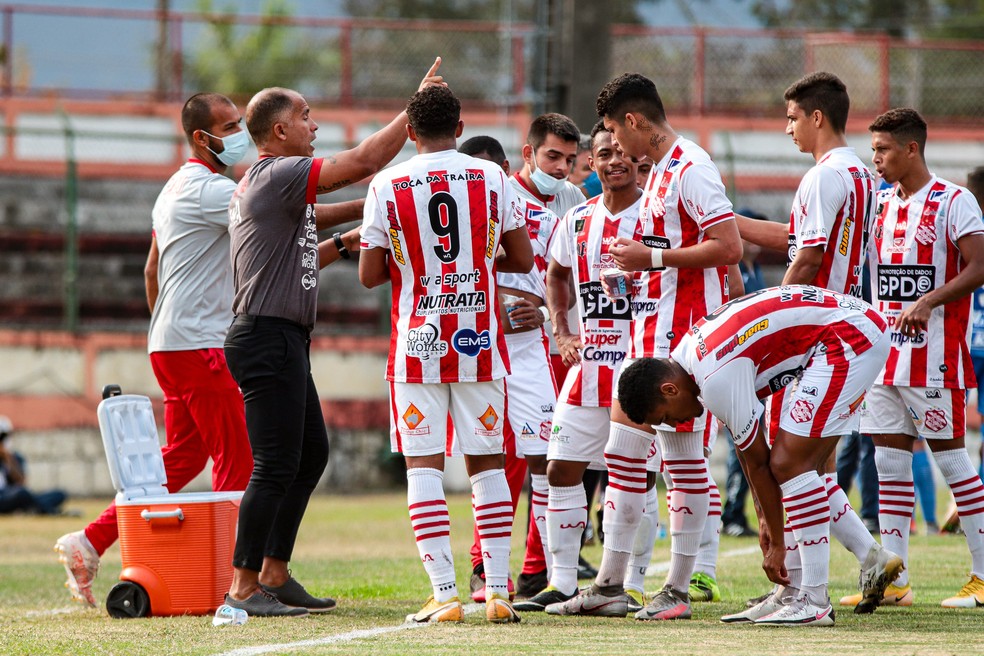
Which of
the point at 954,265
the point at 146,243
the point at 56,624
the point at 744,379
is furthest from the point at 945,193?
the point at 146,243

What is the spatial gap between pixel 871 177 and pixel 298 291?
9.66 ft

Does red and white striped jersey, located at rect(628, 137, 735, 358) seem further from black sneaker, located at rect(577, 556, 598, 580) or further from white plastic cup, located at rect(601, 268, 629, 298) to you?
black sneaker, located at rect(577, 556, 598, 580)

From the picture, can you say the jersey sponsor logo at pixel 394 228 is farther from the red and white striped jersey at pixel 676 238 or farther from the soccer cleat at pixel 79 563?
the soccer cleat at pixel 79 563

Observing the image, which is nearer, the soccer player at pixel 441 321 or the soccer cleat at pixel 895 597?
the soccer player at pixel 441 321

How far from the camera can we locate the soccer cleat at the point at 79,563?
7.54 metres

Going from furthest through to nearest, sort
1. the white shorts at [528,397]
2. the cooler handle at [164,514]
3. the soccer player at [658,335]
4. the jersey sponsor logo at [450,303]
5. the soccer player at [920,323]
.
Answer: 1. the white shorts at [528,397]
2. the soccer player at [920,323]
3. the cooler handle at [164,514]
4. the soccer player at [658,335]
5. the jersey sponsor logo at [450,303]

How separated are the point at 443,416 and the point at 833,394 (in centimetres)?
178

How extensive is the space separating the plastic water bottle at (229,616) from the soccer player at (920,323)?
3.39 meters

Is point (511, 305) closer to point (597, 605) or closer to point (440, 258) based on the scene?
point (440, 258)

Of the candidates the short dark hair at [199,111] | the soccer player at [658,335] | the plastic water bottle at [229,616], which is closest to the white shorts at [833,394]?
the soccer player at [658,335]

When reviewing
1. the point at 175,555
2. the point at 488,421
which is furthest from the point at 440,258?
the point at 175,555

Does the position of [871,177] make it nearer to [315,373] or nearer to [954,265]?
[954,265]

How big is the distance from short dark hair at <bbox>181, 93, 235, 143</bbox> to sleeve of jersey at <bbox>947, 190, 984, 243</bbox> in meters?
3.98

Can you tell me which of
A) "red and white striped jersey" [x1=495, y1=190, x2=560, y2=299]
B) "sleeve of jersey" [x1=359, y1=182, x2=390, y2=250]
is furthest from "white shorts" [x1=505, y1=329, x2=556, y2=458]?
"sleeve of jersey" [x1=359, y1=182, x2=390, y2=250]
